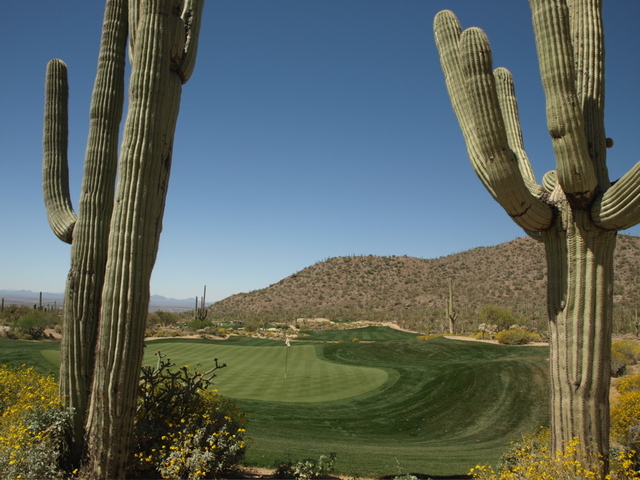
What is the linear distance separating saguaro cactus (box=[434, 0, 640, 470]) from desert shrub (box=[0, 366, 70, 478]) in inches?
232

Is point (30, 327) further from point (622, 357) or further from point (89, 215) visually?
point (622, 357)

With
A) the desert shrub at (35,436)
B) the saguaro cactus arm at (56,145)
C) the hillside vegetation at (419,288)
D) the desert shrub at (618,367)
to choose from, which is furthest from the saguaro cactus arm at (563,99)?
the hillside vegetation at (419,288)

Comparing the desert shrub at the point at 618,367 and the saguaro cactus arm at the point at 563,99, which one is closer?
the saguaro cactus arm at the point at 563,99

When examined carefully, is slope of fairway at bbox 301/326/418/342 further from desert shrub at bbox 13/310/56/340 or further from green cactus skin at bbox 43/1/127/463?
green cactus skin at bbox 43/1/127/463

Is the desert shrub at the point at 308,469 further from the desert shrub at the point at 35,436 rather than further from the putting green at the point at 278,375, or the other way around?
the putting green at the point at 278,375

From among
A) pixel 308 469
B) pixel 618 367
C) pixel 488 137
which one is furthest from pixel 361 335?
pixel 488 137

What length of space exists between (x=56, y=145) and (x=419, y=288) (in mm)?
69347

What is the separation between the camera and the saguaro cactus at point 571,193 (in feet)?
16.4

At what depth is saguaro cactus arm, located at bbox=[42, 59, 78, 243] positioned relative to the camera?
21.1 feet

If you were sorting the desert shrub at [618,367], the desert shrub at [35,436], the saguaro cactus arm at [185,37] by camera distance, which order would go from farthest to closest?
the desert shrub at [618,367] < the saguaro cactus arm at [185,37] < the desert shrub at [35,436]

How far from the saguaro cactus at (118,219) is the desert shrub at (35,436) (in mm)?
190

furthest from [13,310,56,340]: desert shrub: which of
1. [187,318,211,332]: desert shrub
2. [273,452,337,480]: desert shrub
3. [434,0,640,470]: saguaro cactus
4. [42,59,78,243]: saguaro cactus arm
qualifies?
[434,0,640,470]: saguaro cactus

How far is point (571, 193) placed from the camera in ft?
17.1

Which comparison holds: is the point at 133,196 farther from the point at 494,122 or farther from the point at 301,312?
the point at 301,312
